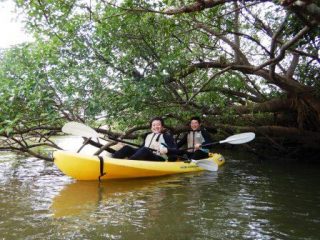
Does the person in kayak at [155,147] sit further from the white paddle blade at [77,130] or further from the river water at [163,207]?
the white paddle blade at [77,130]

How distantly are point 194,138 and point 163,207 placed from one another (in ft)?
11.4

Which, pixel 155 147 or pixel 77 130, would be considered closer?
pixel 77 130

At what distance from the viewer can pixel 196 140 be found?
7.87 m

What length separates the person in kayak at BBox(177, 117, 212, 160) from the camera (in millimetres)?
7642

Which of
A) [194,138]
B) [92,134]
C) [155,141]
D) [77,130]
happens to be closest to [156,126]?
[155,141]

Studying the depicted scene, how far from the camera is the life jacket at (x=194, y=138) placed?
7814mm

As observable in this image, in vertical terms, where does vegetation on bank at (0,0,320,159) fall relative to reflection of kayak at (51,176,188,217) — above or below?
above

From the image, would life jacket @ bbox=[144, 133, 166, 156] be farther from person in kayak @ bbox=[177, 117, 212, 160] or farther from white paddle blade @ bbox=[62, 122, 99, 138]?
white paddle blade @ bbox=[62, 122, 99, 138]

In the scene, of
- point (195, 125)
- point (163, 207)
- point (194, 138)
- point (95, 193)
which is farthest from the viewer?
point (194, 138)

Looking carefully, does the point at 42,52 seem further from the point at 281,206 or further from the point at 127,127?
the point at 281,206

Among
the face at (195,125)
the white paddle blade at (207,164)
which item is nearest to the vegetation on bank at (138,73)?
the face at (195,125)

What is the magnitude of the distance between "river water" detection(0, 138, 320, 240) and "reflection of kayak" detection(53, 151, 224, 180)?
0.44 feet

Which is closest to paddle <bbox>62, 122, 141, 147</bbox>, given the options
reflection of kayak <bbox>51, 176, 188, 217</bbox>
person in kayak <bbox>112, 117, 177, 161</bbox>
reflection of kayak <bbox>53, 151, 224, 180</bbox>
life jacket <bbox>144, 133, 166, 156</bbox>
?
reflection of kayak <bbox>53, 151, 224, 180</bbox>

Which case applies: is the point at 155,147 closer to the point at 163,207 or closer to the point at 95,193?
the point at 95,193
